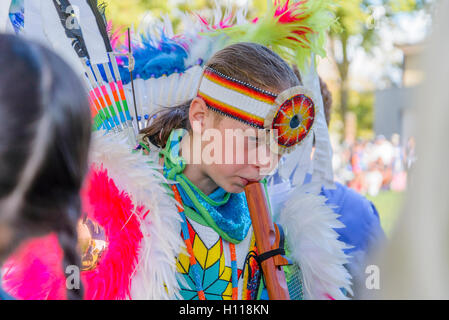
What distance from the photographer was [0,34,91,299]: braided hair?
2.33 feet

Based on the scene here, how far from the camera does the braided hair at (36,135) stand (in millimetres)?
709

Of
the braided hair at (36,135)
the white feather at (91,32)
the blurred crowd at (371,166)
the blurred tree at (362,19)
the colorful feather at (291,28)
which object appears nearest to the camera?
the braided hair at (36,135)

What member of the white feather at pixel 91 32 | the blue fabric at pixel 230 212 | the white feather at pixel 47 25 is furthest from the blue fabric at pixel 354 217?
the white feather at pixel 47 25

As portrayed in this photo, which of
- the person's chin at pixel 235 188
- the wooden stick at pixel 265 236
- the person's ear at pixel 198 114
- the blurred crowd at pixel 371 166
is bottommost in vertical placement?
the blurred crowd at pixel 371 166

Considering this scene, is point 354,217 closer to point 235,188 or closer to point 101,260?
point 235,188

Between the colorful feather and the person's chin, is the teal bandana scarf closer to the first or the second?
the person's chin

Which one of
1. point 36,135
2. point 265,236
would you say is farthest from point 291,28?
point 36,135

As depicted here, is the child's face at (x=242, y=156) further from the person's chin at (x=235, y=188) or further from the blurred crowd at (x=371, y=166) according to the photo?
the blurred crowd at (x=371, y=166)

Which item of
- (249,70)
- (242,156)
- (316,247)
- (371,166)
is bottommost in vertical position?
(371,166)

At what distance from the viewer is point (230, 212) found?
1444 millimetres

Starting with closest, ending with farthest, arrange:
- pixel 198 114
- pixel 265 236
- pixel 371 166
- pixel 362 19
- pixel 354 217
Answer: pixel 265 236 < pixel 198 114 < pixel 354 217 < pixel 362 19 < pixel 371 166

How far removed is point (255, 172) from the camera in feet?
4.43

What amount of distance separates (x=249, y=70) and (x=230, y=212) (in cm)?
43
